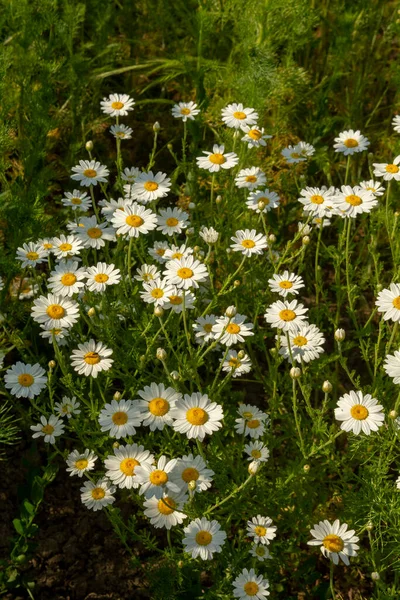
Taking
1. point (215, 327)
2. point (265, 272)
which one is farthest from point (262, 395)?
Result: point (215, 327)

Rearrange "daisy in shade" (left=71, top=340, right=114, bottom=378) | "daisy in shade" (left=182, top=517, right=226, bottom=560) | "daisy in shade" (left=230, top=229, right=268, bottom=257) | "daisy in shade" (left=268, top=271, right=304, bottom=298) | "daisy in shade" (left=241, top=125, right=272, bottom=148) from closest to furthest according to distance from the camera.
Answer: "daisy in shade" (left=182, top=517, right=226, bottom=560) → "daisy in shade" (left=71, top=340, right=114, bottom=378) → "daisy in shade" (left=268, top=271, right=304, bottom=298) → "daisy in shade" (left=230, top=229, right=268, bottom=257) → "daisy in shade" (left=241, top=125, right=272, bottom=148)

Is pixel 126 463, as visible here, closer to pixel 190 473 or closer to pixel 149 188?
pixel 190 473

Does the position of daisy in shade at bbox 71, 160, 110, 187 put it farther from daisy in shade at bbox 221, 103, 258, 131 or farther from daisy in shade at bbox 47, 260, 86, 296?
daisy in shade at bbox 221, 103, 258, 131

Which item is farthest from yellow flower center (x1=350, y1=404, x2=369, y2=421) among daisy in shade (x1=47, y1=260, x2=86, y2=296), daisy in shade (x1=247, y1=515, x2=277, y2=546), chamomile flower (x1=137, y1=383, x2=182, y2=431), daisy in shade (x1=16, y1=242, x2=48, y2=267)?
daisy in shade (x1=16, y1=242, x2=48, y2=267)

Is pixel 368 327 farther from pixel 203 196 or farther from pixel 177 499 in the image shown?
pixel 203 196

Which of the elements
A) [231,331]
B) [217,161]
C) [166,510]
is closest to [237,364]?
[231,331]

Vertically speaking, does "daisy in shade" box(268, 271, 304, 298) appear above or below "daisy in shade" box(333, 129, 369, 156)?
below

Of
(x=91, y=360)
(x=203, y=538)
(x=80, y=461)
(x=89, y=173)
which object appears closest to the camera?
(x=203, y=538)
